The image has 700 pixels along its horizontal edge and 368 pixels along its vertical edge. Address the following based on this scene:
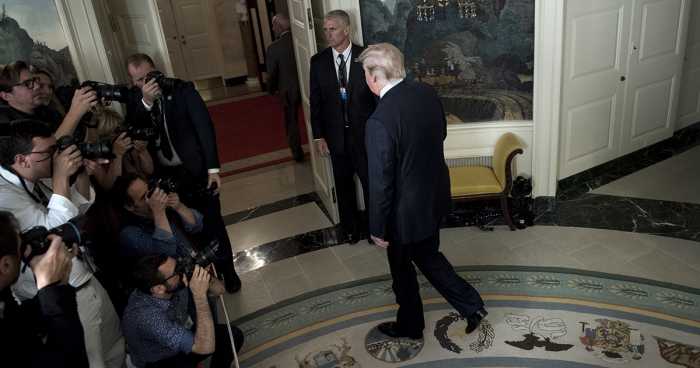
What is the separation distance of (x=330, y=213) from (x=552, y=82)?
214cm

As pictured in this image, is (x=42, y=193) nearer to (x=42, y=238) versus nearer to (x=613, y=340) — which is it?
(x=42, y=238)

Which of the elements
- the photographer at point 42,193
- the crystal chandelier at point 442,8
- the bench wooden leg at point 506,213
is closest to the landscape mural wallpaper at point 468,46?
the crystal chandelier at point 442,8

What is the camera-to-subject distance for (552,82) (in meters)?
4.54

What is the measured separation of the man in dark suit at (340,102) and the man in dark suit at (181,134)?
94 cm

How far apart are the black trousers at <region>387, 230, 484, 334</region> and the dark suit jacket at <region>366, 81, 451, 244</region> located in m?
0.11

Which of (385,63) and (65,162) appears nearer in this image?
(65,162)

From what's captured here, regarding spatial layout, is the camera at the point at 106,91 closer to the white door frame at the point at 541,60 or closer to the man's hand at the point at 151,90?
the man's hand at the point at 151,90

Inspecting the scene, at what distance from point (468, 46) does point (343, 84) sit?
1.13 meters

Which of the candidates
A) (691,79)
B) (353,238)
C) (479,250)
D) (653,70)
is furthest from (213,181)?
(691,79)

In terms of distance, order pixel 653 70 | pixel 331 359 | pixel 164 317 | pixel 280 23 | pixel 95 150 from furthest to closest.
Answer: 1. pixel 280 23
2. pixel 653 70
3. pixel 331 359
4. pixel 95 150
5. pixel 164 317

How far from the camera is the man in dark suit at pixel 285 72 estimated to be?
610 centimetres

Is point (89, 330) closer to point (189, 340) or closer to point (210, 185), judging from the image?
point (189, 340)

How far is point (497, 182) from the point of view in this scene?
450 cm

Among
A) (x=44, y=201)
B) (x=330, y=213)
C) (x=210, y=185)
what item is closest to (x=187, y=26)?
(x=330, y=213)
